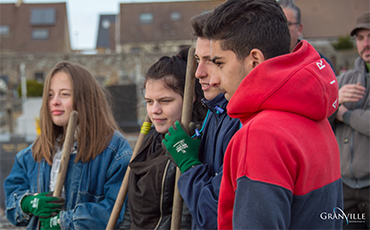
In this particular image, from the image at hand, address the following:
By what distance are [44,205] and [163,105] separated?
1103 mm

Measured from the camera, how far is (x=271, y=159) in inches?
41.4

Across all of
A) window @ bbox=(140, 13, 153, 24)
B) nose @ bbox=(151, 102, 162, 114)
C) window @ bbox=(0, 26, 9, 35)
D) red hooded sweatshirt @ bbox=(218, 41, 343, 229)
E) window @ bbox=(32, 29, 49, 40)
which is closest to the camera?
red hooded sweatshirt @ bbox=(218, 41, 343, 229)

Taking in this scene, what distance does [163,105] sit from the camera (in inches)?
86.2

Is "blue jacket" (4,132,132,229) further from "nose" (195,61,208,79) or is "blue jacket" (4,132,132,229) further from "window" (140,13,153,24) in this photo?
"window" (140,13,153,24)

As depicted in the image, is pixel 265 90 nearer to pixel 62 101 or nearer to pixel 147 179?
pixel 147 179

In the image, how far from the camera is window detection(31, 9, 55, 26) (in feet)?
108

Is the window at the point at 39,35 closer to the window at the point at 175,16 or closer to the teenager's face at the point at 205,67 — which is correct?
the window at the point at 175,16

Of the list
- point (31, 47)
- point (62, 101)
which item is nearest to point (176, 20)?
point (31, 47)

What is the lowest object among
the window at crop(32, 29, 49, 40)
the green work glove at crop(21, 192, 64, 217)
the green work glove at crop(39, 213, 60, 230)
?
the green work glove at crop(39, 213, 60, 230)

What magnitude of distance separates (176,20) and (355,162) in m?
29.5

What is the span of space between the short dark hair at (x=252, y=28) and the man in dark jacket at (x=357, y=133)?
187cm

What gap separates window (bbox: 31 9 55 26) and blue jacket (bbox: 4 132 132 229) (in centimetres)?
3398

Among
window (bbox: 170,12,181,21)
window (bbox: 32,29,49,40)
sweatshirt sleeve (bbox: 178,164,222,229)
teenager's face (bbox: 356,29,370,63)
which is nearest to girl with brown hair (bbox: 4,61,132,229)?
sweatshirt sleeve (bbox: 178,164,222,229)

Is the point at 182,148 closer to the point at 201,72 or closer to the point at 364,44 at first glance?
the point at 201,72
